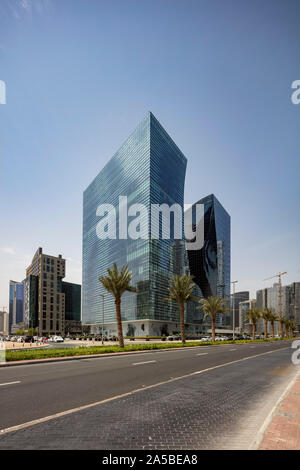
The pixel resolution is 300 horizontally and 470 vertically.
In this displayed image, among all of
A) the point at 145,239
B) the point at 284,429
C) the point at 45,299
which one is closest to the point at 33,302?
the point at 45,299

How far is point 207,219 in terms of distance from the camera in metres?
179

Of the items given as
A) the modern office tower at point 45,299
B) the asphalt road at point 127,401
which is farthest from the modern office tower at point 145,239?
the asphalt road at point 127,401

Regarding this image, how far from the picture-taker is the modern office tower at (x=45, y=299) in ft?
539

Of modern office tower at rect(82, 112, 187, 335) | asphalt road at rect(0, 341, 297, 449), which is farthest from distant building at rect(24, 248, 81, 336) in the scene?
asphalt road at rect(0, 341, 297, 449)

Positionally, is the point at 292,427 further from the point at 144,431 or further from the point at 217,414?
the point at 144,431

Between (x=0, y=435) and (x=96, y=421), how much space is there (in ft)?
6.26

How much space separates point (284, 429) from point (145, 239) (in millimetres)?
97823

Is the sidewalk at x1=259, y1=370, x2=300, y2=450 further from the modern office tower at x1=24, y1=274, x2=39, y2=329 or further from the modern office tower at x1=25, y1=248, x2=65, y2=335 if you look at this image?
the modern office tower at x1=24, y1=274, x2=39, y2=329

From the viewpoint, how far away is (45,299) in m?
166

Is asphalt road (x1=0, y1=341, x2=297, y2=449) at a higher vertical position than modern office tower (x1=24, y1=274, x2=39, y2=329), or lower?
higher

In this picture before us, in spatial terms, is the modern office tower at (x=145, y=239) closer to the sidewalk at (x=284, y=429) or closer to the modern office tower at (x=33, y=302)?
the modern office tower at (x=33, y=302)

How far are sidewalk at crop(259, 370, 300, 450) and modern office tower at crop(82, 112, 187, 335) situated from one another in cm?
9400

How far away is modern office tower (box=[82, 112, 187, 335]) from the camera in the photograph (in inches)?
4107

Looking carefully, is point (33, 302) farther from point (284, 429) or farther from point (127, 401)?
point (284, 429)
